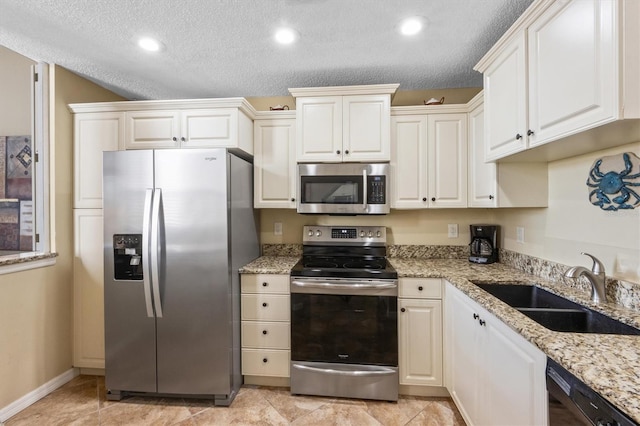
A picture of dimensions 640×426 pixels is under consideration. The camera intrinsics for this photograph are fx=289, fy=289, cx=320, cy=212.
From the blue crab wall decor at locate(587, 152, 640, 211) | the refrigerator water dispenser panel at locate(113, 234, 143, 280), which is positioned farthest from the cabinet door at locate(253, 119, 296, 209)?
the blue crab wall decor at locate(587, 152, 640, 211)

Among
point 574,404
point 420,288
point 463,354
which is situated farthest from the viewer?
point 420,288

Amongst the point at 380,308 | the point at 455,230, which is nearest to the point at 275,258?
the point at 380,308

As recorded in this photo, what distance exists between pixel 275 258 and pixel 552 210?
6.87 ft

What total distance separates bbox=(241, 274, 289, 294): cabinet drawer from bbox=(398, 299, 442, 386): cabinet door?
0.89 m

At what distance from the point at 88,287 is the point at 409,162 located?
2807 millimetres

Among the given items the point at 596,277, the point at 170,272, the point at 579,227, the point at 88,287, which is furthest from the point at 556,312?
the point at 88,287

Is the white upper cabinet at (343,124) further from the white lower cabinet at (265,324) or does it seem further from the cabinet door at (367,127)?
the white lower cabinet at (265,324)

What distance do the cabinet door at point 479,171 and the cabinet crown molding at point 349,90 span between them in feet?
2.19

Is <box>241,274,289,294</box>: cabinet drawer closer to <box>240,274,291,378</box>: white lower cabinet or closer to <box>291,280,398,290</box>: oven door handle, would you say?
<box>240,274,291,378</box>: white lower cabinet

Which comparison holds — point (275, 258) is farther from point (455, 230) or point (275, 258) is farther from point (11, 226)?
point (11, 226)

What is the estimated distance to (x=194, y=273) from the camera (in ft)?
6.53

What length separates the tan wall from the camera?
214cm

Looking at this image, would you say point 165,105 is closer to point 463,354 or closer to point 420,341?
point 420,341

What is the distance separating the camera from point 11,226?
2217mm
